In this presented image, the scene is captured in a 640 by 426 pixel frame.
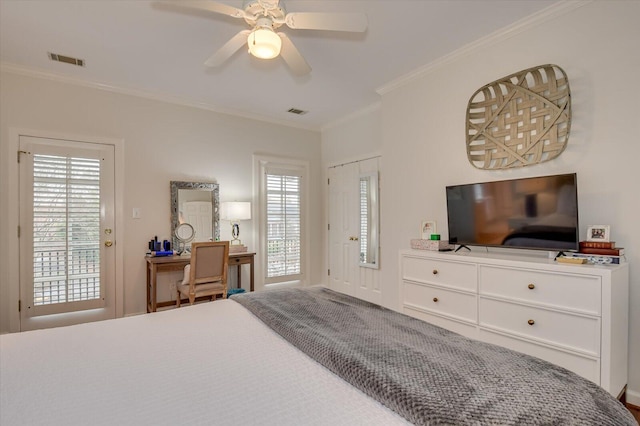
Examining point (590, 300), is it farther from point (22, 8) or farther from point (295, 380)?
point (22, 8)

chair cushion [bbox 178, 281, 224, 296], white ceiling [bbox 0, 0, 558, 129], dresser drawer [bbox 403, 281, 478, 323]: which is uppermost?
white ceiling [bbox 0, 0, 558, 129]

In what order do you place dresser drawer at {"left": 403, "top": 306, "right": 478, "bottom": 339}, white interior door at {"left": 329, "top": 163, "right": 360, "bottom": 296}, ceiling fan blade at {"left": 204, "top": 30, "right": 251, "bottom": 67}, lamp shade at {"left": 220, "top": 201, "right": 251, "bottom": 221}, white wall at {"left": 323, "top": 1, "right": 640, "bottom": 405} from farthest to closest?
white interior door at {"left": 329, "top": 163, "right": 360, "bottom": 296} < lamp shade at {"left": 220, "top": 201, "right": 251, "bottom": 221} < dresser drawer at {"left": 403, "top": 306, "right": 478, "bottom": 339} < ceiling fan blade at {"left": 204, "top": 30, "right": 251, "bottom": 67} < white wall at {"left": 323, "top": 1, "right": 640, "bottom": 405}

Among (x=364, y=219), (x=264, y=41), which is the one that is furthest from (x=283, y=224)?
(x=264, y=41)

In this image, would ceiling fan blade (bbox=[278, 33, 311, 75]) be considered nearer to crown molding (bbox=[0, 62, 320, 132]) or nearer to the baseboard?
crown molding (bbox=[0, 62, 320, 132])

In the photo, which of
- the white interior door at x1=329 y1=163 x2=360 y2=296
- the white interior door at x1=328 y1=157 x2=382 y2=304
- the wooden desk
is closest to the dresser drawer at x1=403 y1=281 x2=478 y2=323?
the white interior door at x1=328 y1=157 x2=382 y2=304

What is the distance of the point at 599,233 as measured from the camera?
Result: 6.53ft

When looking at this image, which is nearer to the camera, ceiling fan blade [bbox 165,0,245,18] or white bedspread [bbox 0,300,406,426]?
white bedspread [bbox 0,300,406,426]

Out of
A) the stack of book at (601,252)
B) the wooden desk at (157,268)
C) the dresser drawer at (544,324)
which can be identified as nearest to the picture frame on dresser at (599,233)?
the stack of book at (601,252)

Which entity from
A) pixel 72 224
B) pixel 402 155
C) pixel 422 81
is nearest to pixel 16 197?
pixel 72 224

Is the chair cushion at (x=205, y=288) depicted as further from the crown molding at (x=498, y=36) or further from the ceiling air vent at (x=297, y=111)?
the crown molding at (x=498, y=36)

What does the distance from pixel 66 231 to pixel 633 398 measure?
4902 millimetres

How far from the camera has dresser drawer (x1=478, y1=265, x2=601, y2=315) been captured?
1767mm

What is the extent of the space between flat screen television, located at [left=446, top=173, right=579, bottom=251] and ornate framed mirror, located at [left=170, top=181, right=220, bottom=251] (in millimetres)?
2895

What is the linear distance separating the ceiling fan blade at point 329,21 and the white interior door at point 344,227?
8.85ft
